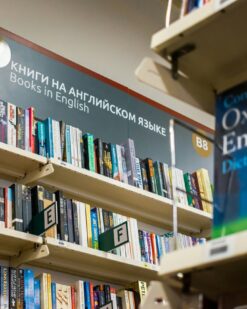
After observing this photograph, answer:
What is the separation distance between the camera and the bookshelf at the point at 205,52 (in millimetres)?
1038

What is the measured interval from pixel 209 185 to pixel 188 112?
72 cm

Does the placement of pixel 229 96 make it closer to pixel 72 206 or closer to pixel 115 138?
pixel 72 206

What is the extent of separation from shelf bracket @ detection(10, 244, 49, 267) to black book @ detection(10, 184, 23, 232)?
0.12 meters

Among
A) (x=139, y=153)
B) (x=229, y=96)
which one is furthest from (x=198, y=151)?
(x=229, y=96)

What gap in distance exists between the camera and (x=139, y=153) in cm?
369

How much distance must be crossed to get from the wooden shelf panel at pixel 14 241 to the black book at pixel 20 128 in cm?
45

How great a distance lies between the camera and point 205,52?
45.0 inches

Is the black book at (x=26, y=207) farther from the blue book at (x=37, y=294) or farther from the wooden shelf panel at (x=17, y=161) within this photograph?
the blue book at (x=37, y=294)

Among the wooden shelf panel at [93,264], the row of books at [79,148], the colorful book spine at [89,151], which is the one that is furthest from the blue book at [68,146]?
the wooden shelf panel at [93,264]

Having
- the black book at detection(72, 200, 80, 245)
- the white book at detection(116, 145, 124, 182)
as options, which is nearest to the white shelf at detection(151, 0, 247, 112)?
the black book at detection(72, 200, 80, 245)

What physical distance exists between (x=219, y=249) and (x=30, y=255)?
195cm

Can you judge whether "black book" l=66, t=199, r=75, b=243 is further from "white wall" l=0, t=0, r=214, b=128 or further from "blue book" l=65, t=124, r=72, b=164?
"white wall" l=0, t=0, r=214, b=128

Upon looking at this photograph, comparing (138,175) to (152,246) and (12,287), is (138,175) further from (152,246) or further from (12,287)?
(12,287)

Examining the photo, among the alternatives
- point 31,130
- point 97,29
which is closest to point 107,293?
point 31,130
